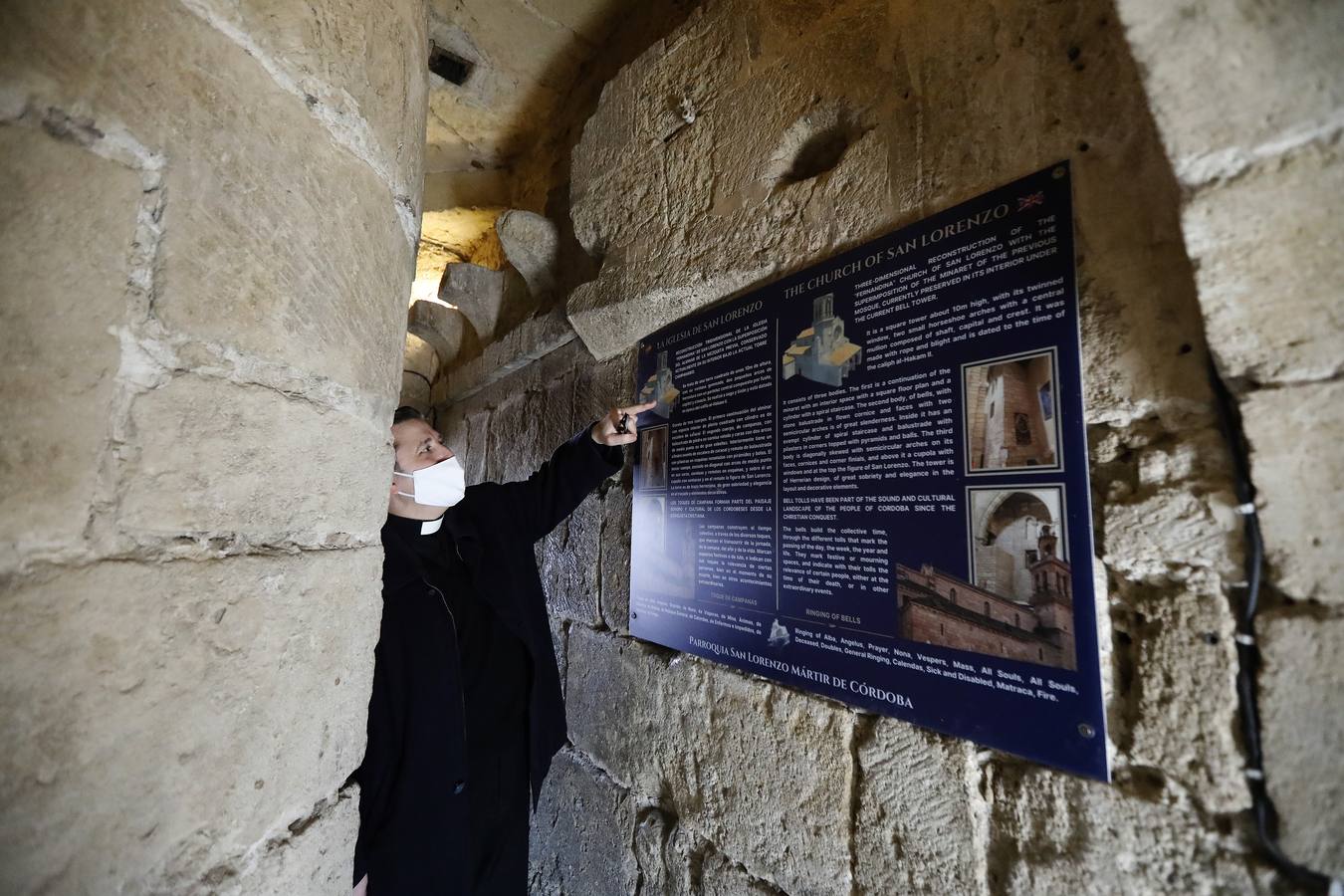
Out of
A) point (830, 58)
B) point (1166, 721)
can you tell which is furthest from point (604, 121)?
point (1166, 721)

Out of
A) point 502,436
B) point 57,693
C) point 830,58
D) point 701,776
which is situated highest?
point 830,58

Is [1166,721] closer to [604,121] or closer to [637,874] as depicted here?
[637,874]

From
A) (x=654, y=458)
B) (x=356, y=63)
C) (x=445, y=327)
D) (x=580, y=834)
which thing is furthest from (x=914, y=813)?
(x=445, y=327)

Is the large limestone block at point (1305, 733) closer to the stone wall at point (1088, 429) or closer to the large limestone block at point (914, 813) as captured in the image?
the stone wall at point (1088, 429)

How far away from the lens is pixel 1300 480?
28.9 inches

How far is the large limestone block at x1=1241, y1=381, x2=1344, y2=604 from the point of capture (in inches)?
27.9

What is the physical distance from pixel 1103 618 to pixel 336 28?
64.3 inches

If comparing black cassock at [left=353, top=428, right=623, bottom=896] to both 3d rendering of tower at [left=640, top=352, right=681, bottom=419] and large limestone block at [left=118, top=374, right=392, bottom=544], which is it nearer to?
3d rendering of tower at [left=640, top=352, right=681, bottom=419]

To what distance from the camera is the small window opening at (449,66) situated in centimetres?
265

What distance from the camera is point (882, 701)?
118cm

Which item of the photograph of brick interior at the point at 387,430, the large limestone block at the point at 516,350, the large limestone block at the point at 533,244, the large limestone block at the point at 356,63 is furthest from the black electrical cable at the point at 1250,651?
the large limestone block at the point at 533,244

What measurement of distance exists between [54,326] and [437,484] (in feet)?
4.43

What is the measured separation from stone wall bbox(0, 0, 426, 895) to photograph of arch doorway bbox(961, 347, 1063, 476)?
1.14 metres

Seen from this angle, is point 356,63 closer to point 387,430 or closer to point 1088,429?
point 387,430
